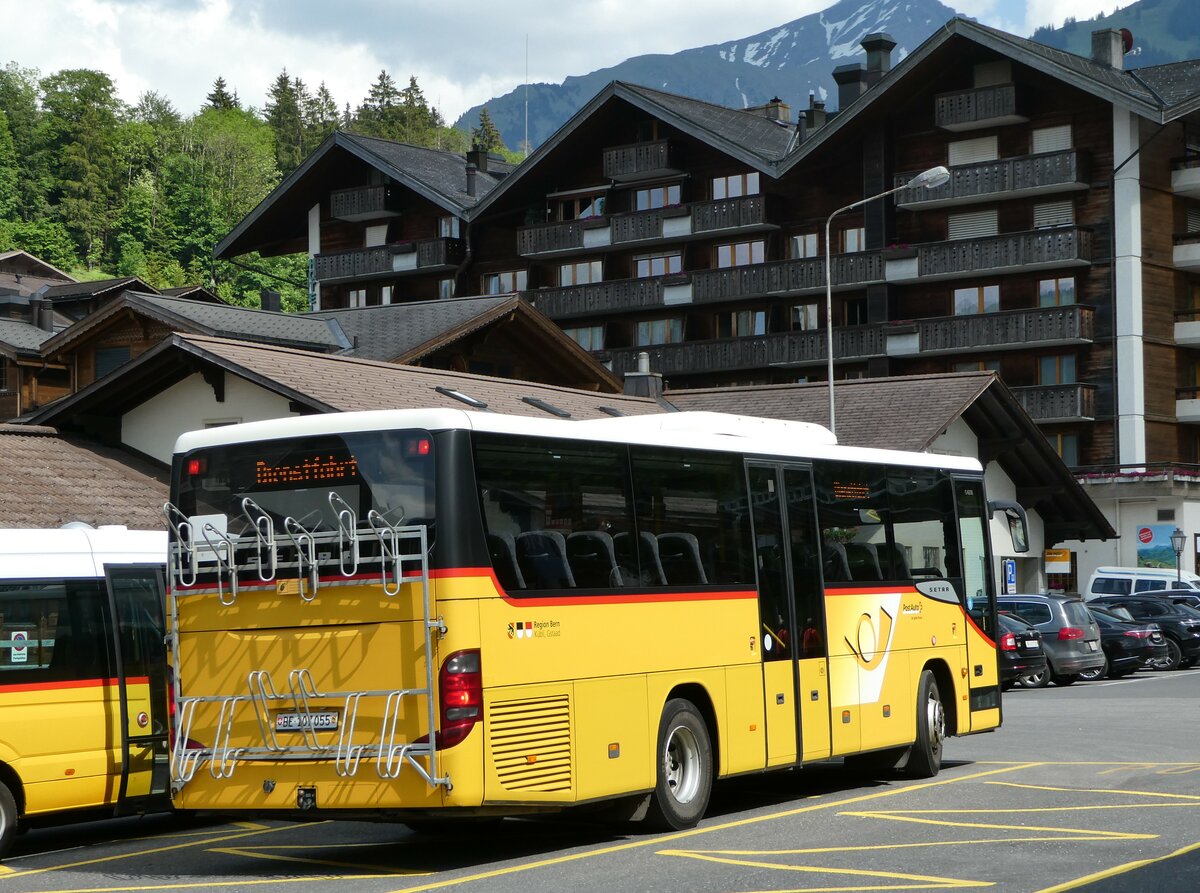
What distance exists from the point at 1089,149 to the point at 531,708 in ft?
175

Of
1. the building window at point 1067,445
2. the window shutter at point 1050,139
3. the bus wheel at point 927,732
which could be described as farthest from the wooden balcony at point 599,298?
the bus wheel at point 927,732

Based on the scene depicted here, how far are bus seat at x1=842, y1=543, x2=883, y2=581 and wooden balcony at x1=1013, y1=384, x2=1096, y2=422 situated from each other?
148ft

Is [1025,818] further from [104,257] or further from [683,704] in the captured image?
[104,257]

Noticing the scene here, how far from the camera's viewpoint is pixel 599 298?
7144 centimetres

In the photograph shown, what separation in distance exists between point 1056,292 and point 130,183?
98.9 m

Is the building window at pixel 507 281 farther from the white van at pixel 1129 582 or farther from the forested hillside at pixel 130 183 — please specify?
the forested hillside at pixel 130 183

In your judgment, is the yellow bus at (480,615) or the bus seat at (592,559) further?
the bus seat at (592,559)

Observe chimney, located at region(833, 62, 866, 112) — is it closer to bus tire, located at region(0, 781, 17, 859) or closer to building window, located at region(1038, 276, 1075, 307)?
building window, located at region(1038, 276, 1075, 307)

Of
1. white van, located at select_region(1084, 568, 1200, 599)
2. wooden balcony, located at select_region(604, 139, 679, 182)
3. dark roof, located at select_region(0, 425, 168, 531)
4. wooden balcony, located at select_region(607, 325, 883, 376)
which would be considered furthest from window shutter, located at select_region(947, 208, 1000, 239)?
dark roof, located at select_region(0, 425, 168, 531)

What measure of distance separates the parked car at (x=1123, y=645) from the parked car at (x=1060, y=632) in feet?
5.63

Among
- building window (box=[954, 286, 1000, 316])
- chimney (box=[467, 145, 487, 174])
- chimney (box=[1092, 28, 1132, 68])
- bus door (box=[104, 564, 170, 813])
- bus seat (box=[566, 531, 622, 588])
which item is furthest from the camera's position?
chimney (box=[467, 145, 487, 174])

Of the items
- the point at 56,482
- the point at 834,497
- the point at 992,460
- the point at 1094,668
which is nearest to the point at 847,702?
the point at 834,497

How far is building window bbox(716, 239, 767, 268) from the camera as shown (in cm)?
6900

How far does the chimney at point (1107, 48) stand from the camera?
69188 millimetres
